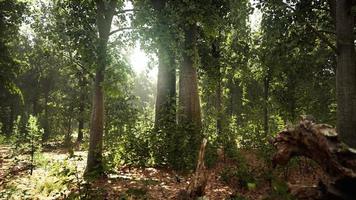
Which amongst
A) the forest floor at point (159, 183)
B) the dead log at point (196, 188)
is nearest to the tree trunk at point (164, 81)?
the forest floor at point (159, 183)

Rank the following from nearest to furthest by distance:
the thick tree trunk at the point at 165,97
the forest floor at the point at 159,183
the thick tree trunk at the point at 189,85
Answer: the forest floor at the point at 159,183 < the thick tree trunk at the point at 165,97 < the thick tree trunk at the point at 189,85

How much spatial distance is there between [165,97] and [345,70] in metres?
6.59

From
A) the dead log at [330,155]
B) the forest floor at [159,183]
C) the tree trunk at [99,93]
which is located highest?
the tree trunk at [99,93]

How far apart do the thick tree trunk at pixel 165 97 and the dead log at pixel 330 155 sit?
22.0 ft

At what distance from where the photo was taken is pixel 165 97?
523 inches

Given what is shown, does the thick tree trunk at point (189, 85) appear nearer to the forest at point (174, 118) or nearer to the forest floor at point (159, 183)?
the forest at point (174, 118)

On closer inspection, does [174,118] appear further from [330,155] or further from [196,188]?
[330,155]

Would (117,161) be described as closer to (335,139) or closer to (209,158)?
(209,158)

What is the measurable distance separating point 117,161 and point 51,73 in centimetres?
2684

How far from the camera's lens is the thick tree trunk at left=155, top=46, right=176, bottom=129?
1188cm

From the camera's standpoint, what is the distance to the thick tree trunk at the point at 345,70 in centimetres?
987

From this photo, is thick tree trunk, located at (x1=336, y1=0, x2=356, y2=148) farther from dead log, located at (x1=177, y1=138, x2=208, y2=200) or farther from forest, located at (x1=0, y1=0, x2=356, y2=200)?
dead log, located at (x1=177, y1=138, x2=208, y2=200)

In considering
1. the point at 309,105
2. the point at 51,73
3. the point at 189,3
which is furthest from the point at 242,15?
the point at 51,73

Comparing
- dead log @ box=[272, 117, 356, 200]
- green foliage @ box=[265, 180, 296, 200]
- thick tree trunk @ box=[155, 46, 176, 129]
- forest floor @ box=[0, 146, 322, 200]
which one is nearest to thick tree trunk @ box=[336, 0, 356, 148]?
forest floor @ box=[0, 146, 322, 200]
